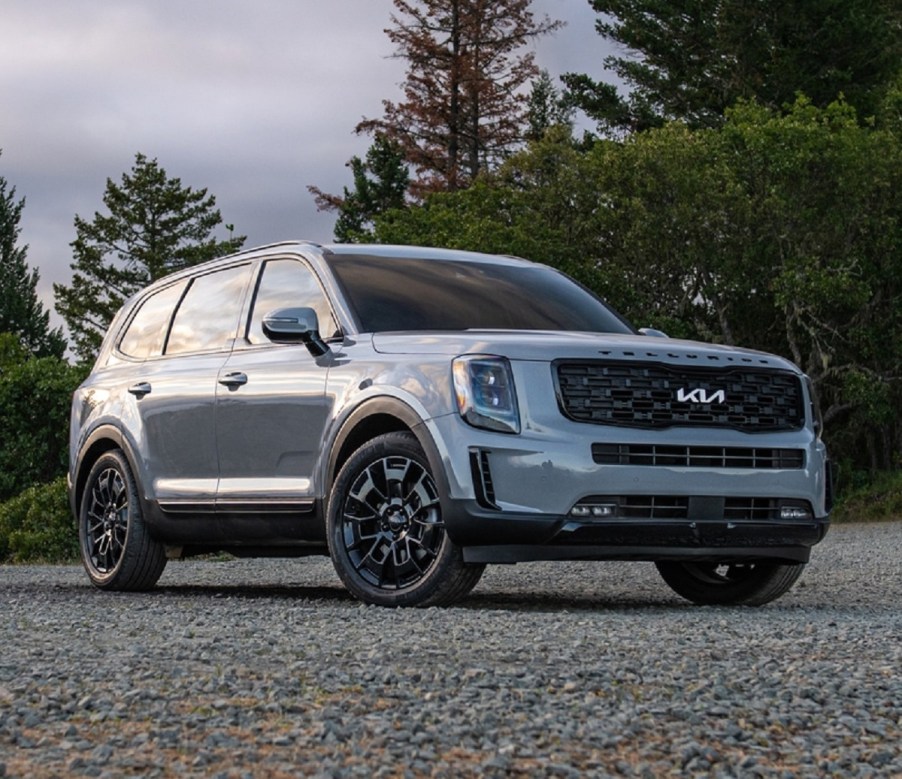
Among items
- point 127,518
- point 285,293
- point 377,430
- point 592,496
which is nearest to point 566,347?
point 592,496

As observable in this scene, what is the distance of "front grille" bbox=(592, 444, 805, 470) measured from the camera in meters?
7.52

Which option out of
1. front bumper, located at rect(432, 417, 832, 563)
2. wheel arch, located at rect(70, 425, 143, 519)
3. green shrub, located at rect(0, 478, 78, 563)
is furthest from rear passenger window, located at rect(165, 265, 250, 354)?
green shrub, located at rect(0, 478, 78, 563)

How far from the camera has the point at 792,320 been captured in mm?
30766

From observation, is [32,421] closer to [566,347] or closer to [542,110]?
[566,347]

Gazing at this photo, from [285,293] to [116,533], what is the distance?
193cm

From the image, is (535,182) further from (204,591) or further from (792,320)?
(204,591)

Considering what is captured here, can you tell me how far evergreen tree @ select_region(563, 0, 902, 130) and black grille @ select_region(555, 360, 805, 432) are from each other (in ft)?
103

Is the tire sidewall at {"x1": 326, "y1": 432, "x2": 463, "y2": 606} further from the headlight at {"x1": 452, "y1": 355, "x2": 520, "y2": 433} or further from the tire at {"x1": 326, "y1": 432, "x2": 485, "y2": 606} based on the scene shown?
the headlight at {"x1": 452, "y1": 355, "x2": 520, "y2": 433}

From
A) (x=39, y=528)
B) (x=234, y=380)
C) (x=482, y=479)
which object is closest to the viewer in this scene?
(x=482, y=479)

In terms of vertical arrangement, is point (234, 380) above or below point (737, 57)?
below

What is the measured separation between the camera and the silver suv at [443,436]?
24.5 feet

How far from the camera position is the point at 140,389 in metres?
9.84

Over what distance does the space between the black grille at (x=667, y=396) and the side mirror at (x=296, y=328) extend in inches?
55.9

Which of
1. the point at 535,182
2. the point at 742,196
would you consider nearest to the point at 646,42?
the point at 535,182
